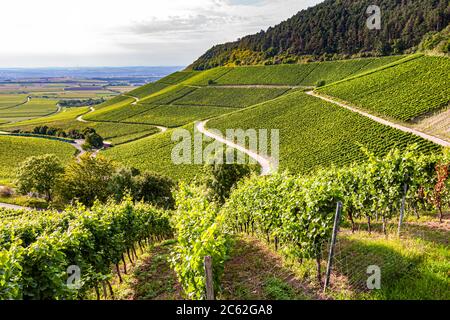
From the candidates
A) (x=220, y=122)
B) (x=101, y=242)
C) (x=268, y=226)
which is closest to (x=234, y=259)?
(x=268, y=226)

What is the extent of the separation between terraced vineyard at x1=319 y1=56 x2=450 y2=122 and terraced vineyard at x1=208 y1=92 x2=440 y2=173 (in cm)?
458

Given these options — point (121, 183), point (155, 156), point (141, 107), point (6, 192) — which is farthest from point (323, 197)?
point (141, 107)

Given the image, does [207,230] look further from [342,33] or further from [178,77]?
[178,77]

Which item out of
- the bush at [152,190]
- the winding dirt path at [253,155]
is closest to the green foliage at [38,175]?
the bush at [152,190]

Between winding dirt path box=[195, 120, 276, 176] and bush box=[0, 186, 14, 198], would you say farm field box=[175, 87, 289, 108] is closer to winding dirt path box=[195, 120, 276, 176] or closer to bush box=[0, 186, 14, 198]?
winding dirt path box=[195, 120, 276, 176]

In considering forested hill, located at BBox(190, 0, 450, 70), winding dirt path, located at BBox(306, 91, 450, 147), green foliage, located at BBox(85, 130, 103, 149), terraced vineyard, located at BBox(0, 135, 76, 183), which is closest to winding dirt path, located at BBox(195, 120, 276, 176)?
winding dirt path, located at BBox(306, 91, 450, 147)

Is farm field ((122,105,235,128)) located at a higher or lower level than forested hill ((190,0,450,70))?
lower

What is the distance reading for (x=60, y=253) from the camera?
26.4ft

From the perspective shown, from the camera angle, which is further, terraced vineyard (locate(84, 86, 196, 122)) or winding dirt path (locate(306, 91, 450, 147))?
terraced vineyard (locate(84, 86, 196, 122))

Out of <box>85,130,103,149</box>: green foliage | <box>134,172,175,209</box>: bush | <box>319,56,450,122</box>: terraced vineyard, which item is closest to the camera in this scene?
<box>134,172,175,209</box>: bush

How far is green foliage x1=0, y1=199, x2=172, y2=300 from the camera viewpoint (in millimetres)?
7137

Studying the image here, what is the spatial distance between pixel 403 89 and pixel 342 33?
9040 centimetres

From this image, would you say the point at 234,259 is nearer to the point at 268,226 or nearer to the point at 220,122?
the point at 268,226

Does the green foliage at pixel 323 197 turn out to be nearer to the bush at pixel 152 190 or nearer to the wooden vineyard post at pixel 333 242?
the wooden vineyard post at pixel 333 242
